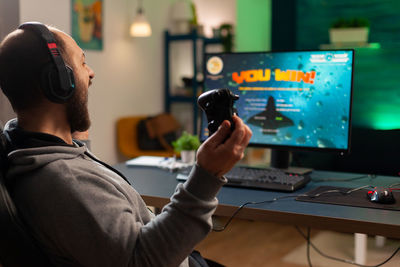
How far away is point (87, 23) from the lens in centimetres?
421

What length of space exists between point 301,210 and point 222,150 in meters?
0.57

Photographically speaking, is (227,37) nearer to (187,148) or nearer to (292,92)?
(187,148)

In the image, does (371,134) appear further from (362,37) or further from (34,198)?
(34,198)

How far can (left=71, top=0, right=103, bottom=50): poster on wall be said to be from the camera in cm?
406

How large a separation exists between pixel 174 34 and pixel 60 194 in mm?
4617

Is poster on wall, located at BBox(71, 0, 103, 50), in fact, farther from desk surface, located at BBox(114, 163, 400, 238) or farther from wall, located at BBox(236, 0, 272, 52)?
desk surface, located at BBox(114, 163, 400, 238)

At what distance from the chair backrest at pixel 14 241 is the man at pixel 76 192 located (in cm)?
3

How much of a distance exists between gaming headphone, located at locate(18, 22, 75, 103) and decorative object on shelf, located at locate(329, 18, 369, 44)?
2.83 m

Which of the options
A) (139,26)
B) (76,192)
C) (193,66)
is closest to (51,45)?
(76,192)

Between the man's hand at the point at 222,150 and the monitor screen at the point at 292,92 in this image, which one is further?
the monitor screen at the point at 292,92

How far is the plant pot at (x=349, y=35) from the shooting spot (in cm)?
341

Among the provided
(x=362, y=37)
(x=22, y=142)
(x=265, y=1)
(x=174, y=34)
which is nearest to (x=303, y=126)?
(x=22, y=142)

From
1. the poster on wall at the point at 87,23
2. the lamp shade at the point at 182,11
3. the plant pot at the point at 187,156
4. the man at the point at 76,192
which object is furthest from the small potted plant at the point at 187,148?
the lamp shade at the point at 182,11

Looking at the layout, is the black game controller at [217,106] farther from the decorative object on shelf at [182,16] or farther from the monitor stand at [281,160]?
the decorative object on shelf at [182,16]
